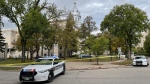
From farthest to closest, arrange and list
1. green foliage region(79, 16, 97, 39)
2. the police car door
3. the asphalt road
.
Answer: green foliage region(79, 16, 97, 39), the police car door, the asphalt road

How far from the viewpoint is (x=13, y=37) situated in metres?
88.3

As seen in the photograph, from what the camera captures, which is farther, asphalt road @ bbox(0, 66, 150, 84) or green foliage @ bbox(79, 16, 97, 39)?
green foliage @ bbox(79, 16, 97, 39)

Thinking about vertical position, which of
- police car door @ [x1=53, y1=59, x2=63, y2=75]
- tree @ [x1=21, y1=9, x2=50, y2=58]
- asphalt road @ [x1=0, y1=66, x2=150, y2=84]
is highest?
tree @ [x1=21, y1=9, x2=50, y2=58]

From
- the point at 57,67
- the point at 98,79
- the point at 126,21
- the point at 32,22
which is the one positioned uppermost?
the point at 126,21

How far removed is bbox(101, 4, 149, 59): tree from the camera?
4334 centimetres

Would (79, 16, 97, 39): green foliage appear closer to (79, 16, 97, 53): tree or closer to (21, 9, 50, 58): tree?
(79, 16, 97, 53): tree

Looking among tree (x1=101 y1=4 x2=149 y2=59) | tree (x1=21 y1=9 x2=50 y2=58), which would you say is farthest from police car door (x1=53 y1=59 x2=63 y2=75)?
tree (x1=101 y1=4 x2=149 y2=59)

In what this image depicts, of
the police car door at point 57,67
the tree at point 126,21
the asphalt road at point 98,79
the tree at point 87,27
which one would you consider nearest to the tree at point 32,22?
the tree at point 126,21

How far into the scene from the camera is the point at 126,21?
143 ft

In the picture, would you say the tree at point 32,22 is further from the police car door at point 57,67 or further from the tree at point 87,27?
the tree at point 87,27

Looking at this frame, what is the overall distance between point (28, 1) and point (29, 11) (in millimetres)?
2009

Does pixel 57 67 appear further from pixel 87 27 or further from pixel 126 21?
pixel 87 27

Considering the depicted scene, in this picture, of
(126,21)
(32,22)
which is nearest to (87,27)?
(126,21)

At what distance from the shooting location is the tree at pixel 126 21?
43.3 metres
